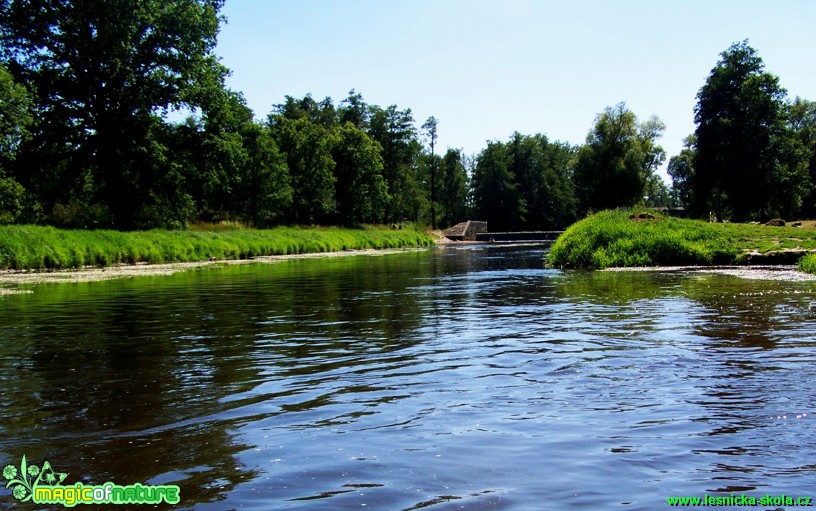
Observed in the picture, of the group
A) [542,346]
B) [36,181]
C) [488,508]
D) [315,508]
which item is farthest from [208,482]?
[36,181]

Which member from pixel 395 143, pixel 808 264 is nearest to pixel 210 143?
→ pixel 808 264

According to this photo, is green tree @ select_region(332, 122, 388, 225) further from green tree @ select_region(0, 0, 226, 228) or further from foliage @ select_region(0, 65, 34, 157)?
foliage @ select_region(0, 65, 34, 157)

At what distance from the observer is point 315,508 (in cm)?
401

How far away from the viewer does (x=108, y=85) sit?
43125 mm

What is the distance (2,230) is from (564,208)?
128 metres

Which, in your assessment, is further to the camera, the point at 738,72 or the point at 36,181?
the point at 738,72

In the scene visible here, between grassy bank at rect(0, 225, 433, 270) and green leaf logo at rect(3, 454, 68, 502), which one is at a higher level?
grassy bank at rect(0, 225, 433, 270)

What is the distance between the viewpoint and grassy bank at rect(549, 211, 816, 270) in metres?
26.6

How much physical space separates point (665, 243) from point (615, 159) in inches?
2198

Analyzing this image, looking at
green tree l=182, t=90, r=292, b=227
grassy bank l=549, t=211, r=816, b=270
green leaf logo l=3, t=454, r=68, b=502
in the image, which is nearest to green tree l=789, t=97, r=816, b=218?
grassy bank l=549, t=211, r=816, b=270

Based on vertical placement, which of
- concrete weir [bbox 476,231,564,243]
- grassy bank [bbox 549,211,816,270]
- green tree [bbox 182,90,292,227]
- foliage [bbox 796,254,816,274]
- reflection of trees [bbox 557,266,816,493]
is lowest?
reflection of trees [bbox 557,266,816,493]

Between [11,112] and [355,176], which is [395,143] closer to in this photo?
[355,176]

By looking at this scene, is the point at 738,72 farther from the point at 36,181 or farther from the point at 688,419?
the point at 688,419

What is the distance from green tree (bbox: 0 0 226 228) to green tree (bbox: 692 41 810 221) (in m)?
50.3
